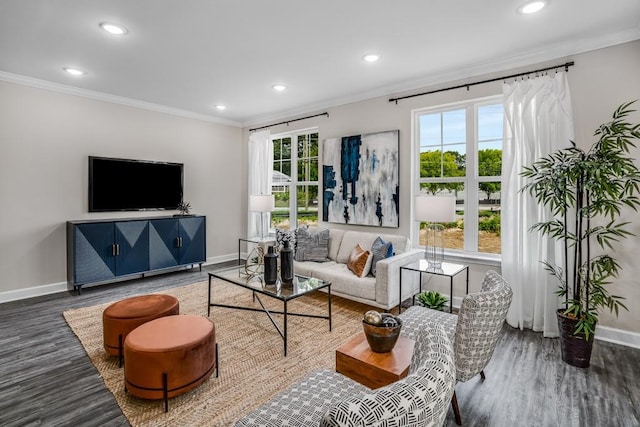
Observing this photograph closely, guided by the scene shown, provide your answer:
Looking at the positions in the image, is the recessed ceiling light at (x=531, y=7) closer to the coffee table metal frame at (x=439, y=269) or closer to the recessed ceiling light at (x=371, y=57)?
the recessed ceiling light at (x=371, y=57)

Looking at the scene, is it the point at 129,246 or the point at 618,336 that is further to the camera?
the point at 129,246

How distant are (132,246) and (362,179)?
3.32 metres

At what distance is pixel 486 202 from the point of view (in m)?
3.70

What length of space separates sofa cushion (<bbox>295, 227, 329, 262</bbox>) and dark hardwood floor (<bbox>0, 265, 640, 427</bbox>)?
7.24ft

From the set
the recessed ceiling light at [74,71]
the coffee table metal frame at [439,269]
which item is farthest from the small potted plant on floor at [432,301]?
the recessed ceiling light at [74,71]

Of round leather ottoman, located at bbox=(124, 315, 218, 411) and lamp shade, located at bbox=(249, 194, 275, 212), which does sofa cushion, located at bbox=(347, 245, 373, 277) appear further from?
round leather ottoman, located at bbox=(124, 315, 218, 411)

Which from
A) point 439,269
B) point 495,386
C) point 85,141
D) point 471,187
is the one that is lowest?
point 495,386

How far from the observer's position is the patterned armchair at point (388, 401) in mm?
783

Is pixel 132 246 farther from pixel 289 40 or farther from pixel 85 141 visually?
pixel 289 40

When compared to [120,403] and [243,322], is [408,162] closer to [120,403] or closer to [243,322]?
[243,322]

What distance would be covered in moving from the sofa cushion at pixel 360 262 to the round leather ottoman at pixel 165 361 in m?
1.86

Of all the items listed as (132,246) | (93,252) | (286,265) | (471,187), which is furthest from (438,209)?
(93,252)

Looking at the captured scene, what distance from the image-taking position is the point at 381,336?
5.94 feet

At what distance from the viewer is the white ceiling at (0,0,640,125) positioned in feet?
8.13
